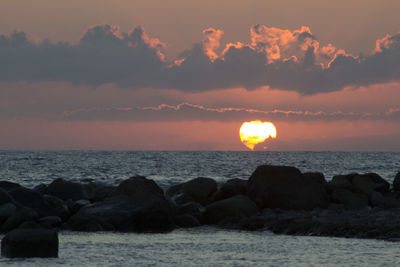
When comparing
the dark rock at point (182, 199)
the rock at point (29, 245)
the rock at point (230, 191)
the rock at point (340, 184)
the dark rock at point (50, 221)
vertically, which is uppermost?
the rock at point (340, 184)

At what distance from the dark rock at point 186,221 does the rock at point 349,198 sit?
25.1 ft

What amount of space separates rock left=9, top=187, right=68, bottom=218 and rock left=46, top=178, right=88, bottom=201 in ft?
10.9

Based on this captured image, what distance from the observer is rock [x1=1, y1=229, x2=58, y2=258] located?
1722 centimetres

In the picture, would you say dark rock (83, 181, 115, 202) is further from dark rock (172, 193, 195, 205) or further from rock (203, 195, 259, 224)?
rock (203, 195, 259, 224)

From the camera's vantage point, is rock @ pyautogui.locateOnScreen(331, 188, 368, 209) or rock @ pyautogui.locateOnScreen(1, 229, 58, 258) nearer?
rock @ pyautogui.locateOnScreen(1, 229, 58, 258)

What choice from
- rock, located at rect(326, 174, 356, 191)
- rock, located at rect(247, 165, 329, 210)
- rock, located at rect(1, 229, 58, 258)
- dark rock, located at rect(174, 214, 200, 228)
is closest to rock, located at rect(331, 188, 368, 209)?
rock, located at rect(247, 165, 329, 210)

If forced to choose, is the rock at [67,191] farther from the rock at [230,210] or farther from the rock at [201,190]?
the rock at [230,210]

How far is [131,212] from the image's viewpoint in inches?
986

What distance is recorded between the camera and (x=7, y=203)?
84.0 feet

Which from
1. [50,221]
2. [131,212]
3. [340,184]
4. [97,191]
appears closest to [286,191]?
[340,184]

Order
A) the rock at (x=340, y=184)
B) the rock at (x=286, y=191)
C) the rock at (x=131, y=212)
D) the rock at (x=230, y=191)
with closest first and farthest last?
the rock at (x=131, y=212) < the rock at (x=286, y=191) < the rock at (x=230, y=191) < the rock at (x=340, y=184)

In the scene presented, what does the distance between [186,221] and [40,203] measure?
6460mm

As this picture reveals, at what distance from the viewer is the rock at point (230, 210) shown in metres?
26.8

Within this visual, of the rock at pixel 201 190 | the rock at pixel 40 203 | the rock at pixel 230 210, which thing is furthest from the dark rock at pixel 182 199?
the rock at pixel 40 203
